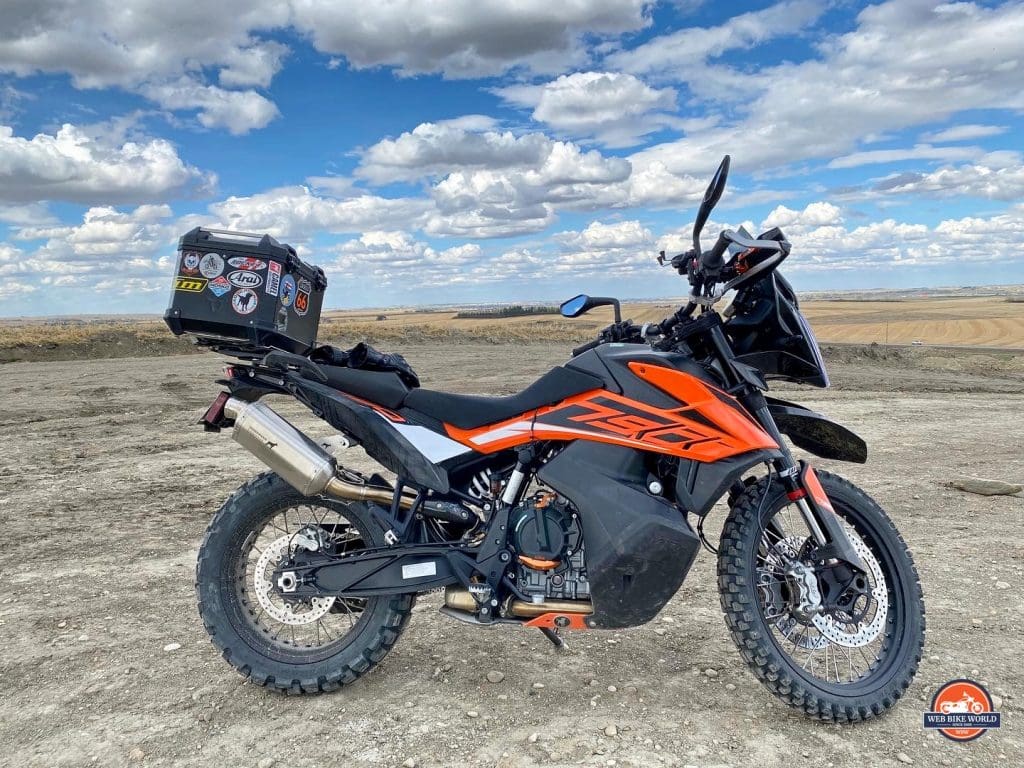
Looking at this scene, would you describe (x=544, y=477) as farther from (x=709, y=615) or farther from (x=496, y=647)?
(x=709, y=615)

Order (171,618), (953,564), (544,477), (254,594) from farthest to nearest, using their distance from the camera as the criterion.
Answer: (953,564) < (171,618) < (254,594) < (544,477)

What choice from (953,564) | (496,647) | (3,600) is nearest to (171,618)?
(3,600)

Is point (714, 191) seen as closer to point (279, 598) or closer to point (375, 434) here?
point (375, 434)

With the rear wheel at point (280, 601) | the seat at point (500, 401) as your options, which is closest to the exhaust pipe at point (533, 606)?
the rear wheel at point (280, 601)

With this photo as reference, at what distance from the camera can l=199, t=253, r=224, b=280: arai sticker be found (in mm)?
3242

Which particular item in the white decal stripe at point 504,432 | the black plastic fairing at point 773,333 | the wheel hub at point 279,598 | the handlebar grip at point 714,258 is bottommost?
the wheel hub at point 279,598

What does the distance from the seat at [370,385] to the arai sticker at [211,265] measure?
25.6 inches

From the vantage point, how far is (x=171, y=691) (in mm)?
3146

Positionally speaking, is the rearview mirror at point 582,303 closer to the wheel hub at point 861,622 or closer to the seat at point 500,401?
the seat at point 500,401

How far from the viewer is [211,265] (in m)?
3.25

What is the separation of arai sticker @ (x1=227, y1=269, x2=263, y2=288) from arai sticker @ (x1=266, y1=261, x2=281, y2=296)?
0.04 meters

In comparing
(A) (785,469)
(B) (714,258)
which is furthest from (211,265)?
(A) (785,469)

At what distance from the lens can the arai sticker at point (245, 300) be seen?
3.22 m

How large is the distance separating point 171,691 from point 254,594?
51 centimetres
